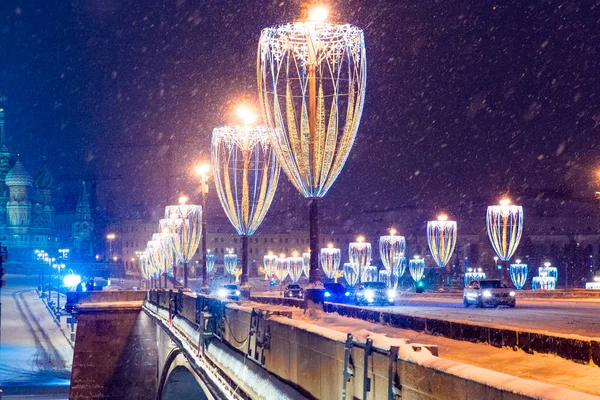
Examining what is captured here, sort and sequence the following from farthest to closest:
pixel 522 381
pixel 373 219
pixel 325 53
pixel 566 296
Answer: pixel 373 219 → pixel 566 296 → pixel 325 53 → pixel 522 381

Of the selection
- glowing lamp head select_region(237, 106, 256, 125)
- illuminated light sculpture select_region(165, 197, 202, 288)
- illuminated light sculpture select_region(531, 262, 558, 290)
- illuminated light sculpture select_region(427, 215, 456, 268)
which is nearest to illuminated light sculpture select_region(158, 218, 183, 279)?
→ illuminated light sculpture select_region(165, 197, 202, 288)

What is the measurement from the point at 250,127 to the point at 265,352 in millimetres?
20256

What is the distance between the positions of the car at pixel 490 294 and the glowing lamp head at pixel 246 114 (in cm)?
1667

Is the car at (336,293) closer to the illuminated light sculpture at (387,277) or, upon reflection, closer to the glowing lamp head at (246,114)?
the illuminated light sculpture at (387,277)

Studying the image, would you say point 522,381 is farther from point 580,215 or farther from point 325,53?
point 580,215

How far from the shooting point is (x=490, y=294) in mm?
44594

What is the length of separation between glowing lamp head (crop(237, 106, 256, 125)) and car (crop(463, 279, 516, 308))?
16665 mm

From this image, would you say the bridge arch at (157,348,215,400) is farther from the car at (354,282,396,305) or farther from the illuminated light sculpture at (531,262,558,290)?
the illuminated light sculpture at (531,262,558,290)

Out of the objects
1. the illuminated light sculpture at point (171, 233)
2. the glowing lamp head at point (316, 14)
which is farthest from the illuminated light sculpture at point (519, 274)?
the glowing lamp head at point (316, 14)

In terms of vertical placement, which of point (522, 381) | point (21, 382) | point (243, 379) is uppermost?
point (522, 381)

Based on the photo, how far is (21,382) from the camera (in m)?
64.1

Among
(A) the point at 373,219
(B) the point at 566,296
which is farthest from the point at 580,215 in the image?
(B) the point at 566,296

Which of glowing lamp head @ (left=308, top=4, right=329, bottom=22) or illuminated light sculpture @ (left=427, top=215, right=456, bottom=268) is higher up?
glowing lamp head @ (left=308, top=4, right=329, bottom=22)

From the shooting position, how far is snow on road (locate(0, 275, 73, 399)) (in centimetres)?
6112
